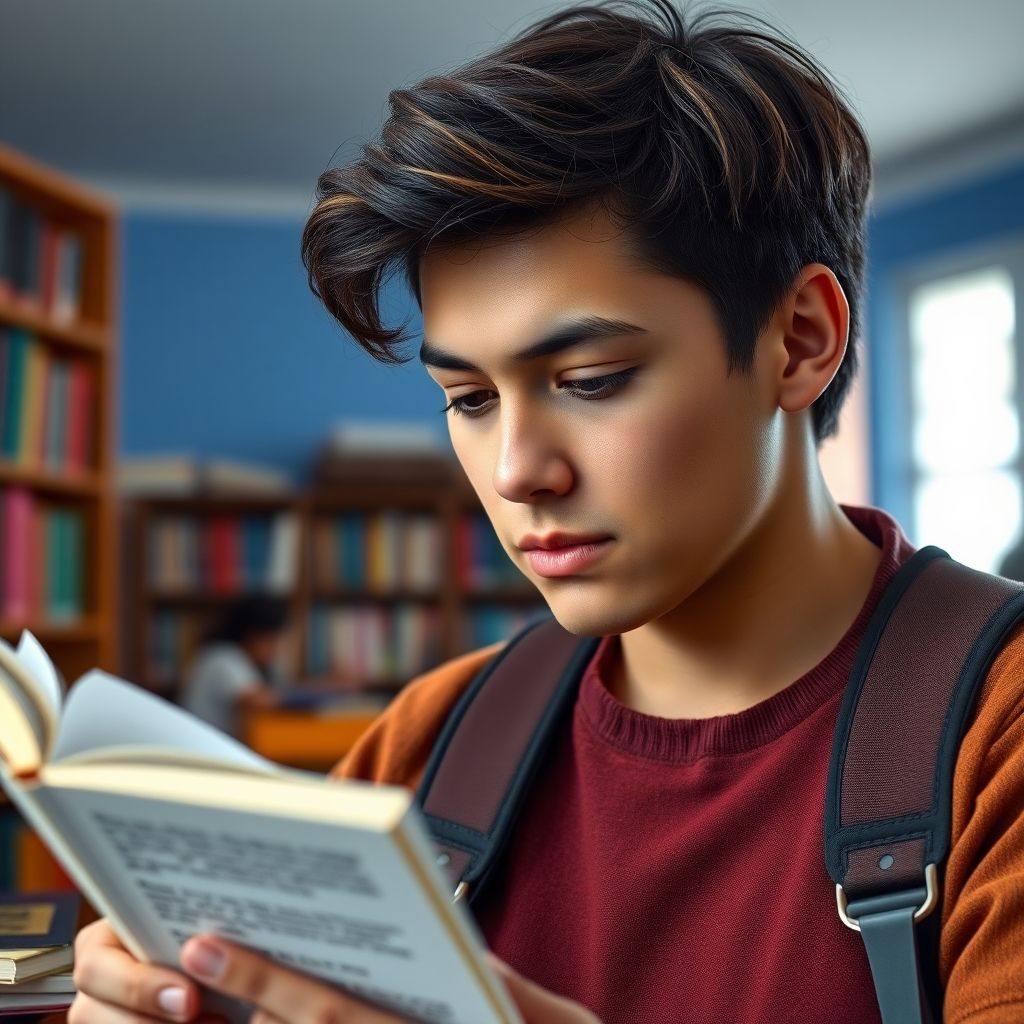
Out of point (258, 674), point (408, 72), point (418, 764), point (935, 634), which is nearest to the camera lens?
point (935, 634)

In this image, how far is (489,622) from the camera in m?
5.66

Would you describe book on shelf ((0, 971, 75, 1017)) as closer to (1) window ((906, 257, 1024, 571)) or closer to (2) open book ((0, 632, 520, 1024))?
(2) open book ((0, 632, 520, 1024))

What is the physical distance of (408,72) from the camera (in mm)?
4660

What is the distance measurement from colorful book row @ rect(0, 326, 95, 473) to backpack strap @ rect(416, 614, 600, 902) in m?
2.19

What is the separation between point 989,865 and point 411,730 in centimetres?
53

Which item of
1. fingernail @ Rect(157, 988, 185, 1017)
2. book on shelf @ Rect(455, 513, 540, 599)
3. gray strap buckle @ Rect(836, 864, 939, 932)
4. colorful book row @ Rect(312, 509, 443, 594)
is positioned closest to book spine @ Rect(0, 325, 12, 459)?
fingernail @ Rect(157, 988, 185, 1017)

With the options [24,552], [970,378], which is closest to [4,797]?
[24,552]

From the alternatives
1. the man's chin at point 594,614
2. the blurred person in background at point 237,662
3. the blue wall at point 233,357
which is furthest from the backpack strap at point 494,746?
the blue wall at point 233,357

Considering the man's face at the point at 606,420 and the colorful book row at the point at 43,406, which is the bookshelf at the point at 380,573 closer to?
the colorful book row at the point at 43,406

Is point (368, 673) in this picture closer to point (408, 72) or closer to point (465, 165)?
point (408, 72)

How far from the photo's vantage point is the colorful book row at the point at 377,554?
221 inches

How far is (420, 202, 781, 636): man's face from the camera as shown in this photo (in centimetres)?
86

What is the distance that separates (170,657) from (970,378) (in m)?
3.70

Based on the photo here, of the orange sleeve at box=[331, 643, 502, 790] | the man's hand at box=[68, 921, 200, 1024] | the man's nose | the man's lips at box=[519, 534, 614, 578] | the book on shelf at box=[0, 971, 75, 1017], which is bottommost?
the book on shelf at box=[0, 971, 75, 1017]
